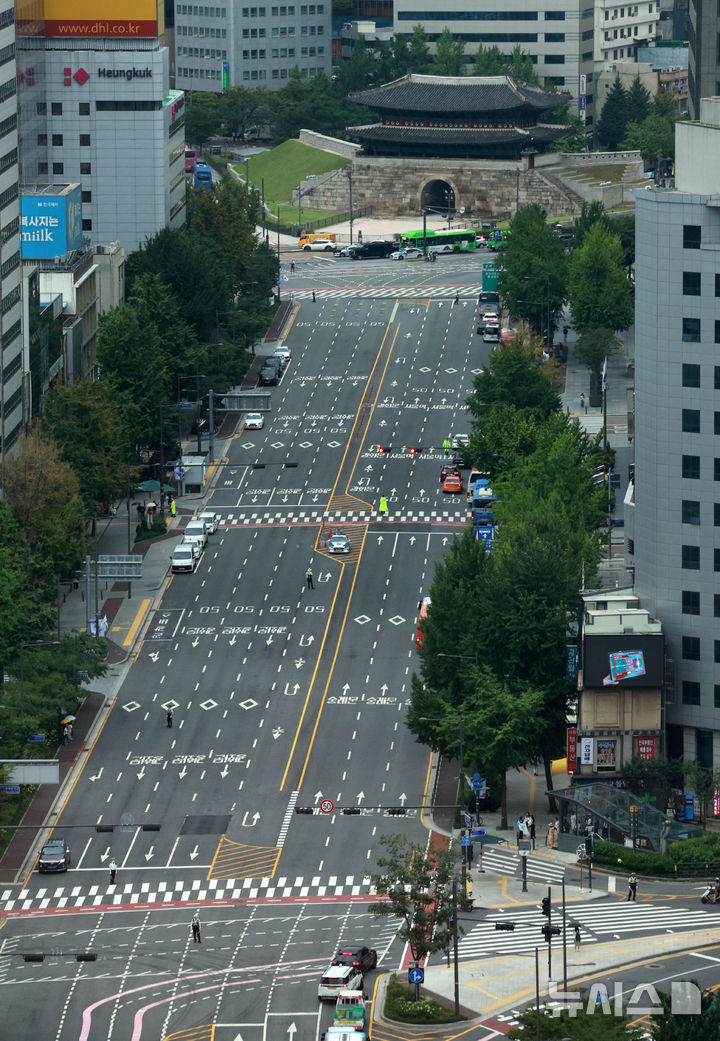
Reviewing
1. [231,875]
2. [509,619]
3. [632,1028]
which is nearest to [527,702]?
[509,619]

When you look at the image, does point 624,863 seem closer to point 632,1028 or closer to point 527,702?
point 527,702

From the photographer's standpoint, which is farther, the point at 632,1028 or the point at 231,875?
the point at 231,875

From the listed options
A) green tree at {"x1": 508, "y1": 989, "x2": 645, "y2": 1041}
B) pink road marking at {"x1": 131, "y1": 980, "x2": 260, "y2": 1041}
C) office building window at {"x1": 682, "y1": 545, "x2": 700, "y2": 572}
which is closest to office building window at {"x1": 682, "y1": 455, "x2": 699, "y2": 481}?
office building window at {"x1": 682, "y1": 545, "x2": 700, "y2": 572}

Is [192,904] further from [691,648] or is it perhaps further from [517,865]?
[691,648]

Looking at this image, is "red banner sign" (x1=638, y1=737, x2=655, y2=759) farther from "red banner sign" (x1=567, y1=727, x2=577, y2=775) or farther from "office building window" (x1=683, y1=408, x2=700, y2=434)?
"office building window" (x1=683, y1=408, x2=700, y2=434)

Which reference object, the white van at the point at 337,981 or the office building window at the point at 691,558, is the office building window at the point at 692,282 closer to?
the office building window at the point at 691,558

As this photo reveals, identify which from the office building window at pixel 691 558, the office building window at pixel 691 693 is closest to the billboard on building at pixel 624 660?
the office building window at pixel 691 693

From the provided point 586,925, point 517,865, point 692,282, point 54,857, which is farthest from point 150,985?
point 692,282
